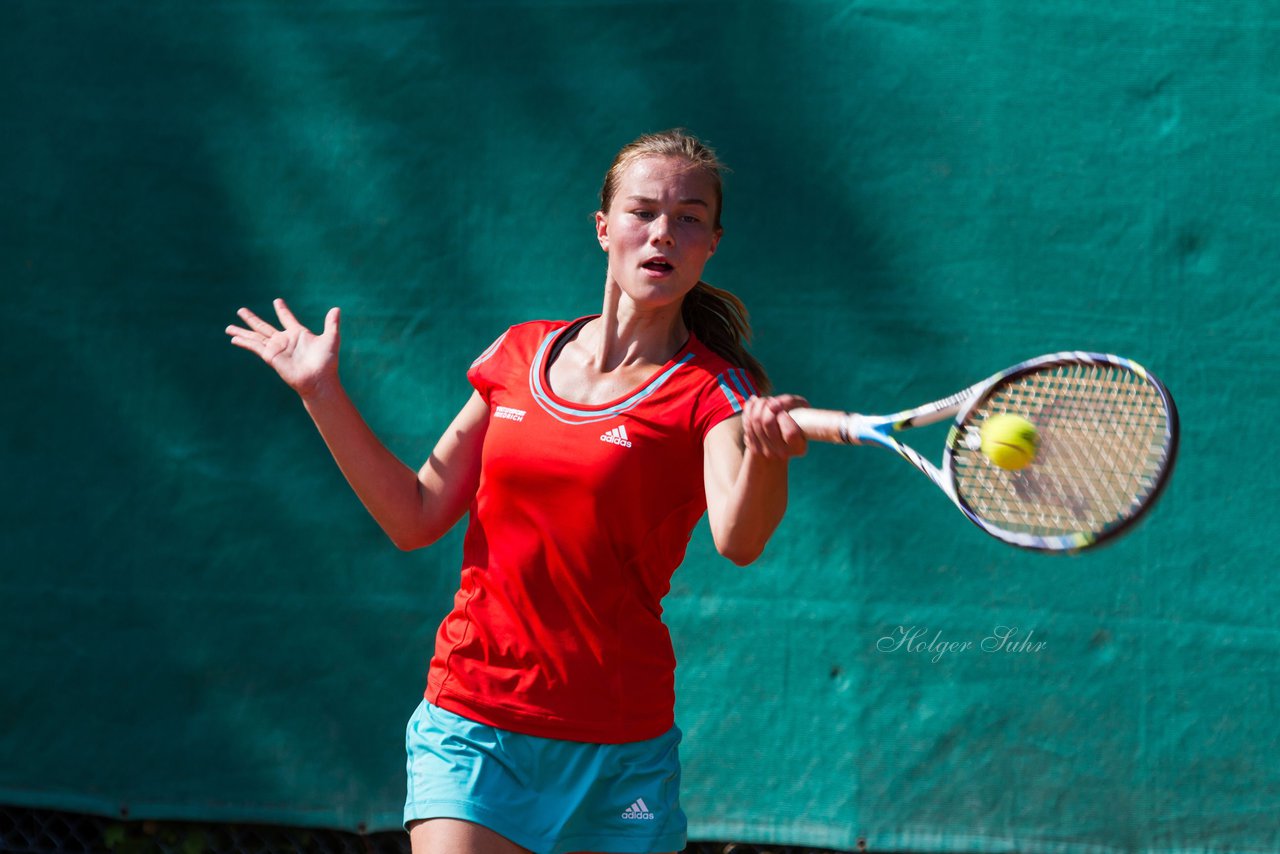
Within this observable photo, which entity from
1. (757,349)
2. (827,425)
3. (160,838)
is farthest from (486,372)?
(160,838)

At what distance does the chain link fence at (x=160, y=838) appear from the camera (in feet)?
12.5

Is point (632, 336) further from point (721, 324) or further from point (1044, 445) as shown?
point (1044, 445)

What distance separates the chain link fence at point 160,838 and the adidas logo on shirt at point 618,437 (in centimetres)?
186

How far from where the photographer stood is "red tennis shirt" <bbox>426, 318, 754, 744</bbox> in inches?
92.2

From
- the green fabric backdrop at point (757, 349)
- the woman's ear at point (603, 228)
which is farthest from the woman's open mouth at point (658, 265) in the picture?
the green fabric backdrop at point (757, 349)

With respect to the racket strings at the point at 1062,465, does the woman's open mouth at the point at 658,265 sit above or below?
above

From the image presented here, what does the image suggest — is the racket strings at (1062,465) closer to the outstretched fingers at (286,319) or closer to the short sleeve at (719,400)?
the short sleeve at (719,400)

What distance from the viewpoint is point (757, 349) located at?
3.61 meters

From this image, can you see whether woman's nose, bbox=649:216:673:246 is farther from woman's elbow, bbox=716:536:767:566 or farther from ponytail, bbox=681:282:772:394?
woman's elbow, bbox=716:536:767:566

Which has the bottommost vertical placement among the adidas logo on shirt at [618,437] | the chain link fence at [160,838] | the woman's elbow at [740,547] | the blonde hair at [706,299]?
the chain link fence at [160,838]

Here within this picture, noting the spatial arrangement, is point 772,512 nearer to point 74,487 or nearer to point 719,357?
point 719,357

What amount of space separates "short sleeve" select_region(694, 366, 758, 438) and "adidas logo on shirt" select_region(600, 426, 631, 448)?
12 centimetres

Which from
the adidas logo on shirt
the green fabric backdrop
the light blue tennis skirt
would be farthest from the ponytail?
the green fabric backdrop

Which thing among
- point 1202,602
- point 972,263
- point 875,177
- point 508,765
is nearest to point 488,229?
point 875,177
